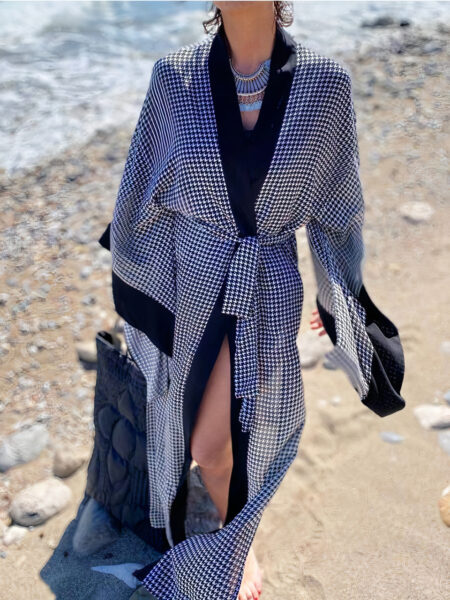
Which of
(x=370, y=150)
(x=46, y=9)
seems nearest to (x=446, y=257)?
(x=370, y=150)

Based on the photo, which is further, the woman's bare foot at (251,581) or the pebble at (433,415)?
the pebble at (433,415)

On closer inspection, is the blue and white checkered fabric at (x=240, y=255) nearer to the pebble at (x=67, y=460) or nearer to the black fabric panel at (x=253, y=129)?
the black fabric panel at (x=253, y=129)

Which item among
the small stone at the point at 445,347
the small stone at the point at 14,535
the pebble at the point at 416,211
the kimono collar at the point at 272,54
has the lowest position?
the small stone at the point at 14,535

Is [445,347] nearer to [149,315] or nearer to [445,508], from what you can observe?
[445,508]

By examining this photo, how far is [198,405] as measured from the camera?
7.79 ft

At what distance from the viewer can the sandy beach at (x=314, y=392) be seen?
→ 2.63 metres

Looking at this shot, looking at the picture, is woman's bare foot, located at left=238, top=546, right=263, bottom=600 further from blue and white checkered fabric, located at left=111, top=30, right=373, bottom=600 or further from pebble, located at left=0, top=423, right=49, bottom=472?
pebble, located at left=0, top=423, right=49, bottom=472

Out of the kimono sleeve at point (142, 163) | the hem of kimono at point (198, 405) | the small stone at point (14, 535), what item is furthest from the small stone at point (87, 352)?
the kimono sleeve at point (142, 163)

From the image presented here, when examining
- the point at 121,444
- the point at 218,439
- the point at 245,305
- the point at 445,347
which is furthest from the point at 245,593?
the point at 445,347

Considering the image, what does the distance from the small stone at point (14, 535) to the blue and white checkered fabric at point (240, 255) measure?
67 centimetres

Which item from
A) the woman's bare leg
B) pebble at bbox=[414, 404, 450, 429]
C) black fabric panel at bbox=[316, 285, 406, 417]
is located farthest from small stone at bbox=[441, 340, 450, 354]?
the woman's bare leg

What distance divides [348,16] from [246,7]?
7.55 metres

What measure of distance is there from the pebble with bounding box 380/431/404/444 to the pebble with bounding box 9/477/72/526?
56.9 inches

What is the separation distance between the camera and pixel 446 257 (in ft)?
13.8
